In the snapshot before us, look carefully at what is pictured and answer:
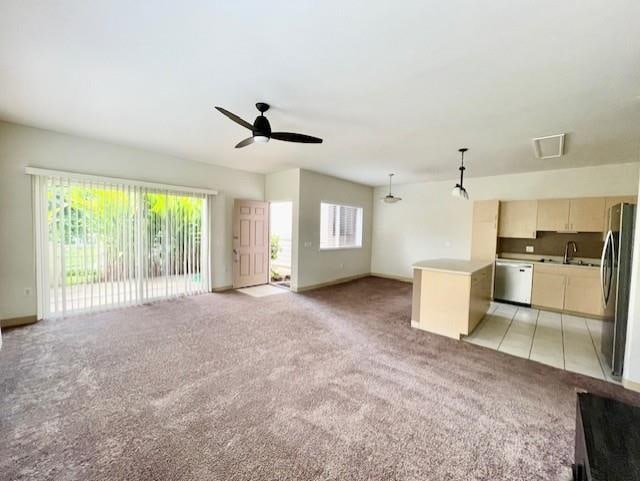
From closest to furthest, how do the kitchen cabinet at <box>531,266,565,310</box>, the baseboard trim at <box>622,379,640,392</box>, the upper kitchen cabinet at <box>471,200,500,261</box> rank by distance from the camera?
the baseboard trim at <box>622,379,640,392</box>
the kitchen cabinet at <box>531,266,565,310</box>
the upper kitchen cabinet at <box>471,200,500,261</box>

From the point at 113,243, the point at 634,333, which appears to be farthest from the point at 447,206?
the point at 113,243

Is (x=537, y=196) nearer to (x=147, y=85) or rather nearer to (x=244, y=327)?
(x=244, y=327)

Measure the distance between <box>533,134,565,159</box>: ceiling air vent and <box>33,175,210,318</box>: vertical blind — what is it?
→ 19.1ft

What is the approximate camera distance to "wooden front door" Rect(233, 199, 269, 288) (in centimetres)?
611

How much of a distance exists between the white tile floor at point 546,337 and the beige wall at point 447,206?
2211mm

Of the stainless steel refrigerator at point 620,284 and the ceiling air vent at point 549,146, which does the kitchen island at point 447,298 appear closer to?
the stainless steel refrigerator at point 620,284

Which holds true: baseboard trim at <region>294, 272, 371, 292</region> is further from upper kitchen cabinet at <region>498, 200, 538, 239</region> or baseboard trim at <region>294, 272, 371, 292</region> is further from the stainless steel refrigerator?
the stainless steel refrigerator

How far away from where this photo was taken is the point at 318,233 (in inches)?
251

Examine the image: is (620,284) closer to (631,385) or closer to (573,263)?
(631,385)

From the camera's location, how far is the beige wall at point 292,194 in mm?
5984

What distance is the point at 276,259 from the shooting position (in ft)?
28.0

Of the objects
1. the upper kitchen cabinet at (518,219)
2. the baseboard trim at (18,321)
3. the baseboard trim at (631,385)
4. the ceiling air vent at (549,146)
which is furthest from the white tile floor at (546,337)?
the baseboard trim at (18,321)

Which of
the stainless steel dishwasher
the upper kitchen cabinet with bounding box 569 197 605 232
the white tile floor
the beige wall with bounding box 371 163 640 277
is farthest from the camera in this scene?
the stainless steel dishwasher

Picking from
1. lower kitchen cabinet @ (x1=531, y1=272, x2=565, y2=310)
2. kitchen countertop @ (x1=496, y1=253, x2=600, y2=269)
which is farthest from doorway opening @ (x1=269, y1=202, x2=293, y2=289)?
lower kitchen cabinet @ (x1=531, y1=272, x2=565, y2=310)
